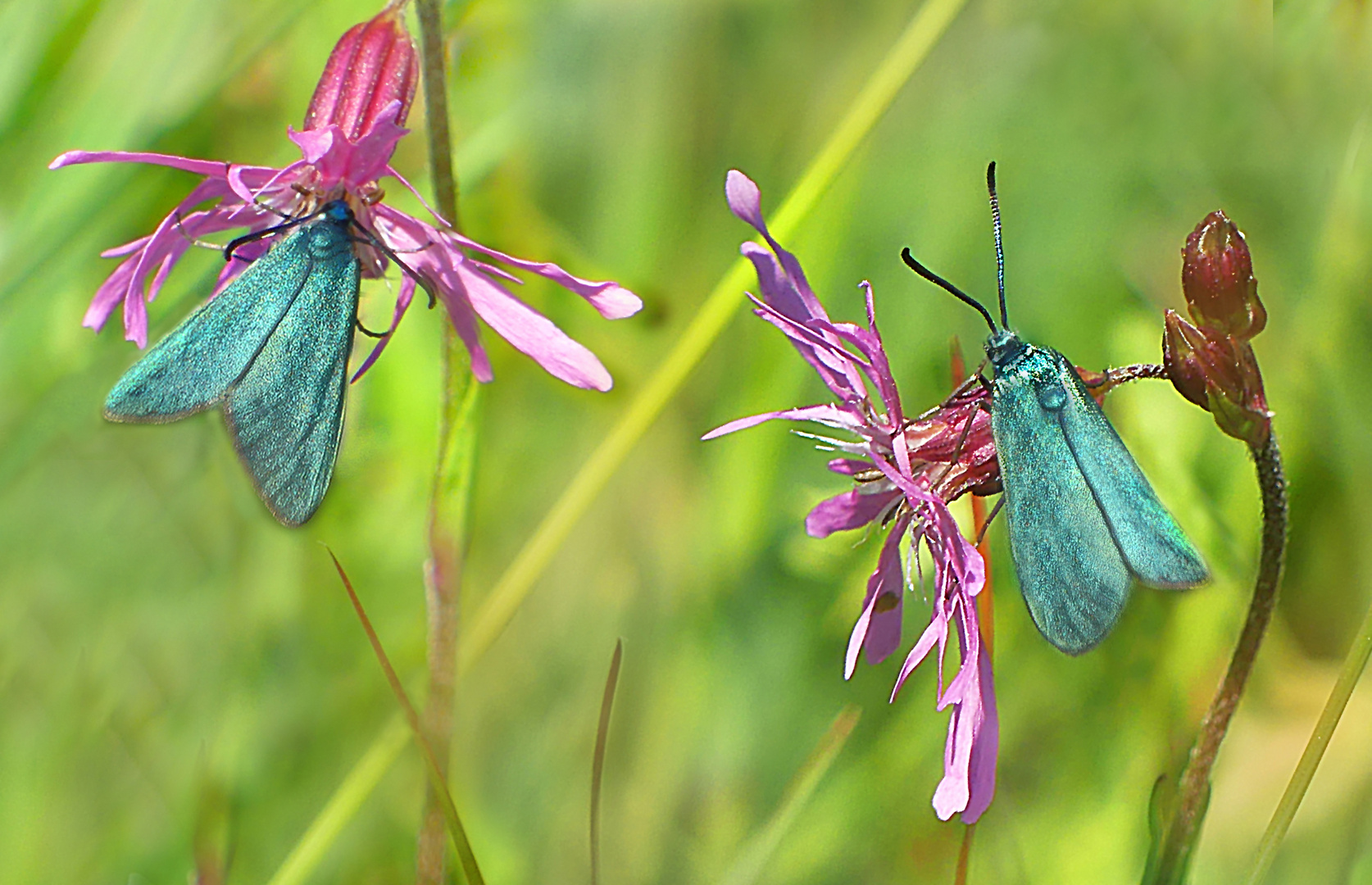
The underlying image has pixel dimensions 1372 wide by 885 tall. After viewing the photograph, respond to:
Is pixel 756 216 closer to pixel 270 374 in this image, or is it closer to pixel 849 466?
pixel 849 466

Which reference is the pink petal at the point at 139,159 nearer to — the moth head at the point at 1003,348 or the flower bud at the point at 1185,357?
the moth head at the point at 1003,348

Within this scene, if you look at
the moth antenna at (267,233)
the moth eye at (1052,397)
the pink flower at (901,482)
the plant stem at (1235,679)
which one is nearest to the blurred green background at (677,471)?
the plant stem at (1235,679)

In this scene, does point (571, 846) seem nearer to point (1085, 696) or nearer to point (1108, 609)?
point (1085, 696)

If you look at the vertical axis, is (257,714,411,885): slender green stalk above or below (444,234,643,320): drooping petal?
below

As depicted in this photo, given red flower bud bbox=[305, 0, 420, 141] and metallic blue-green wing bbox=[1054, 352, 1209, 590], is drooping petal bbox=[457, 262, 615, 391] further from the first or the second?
metallic blue-green wing bbox=[1054, 352, 1209, 590]

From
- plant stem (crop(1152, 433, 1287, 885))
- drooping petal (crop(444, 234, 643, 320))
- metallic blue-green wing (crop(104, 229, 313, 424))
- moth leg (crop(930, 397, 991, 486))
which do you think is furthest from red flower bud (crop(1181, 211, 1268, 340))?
metallic blue-green wing (crop(104, 229, 313, 424))

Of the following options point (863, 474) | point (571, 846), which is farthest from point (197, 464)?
point (863, 474)
